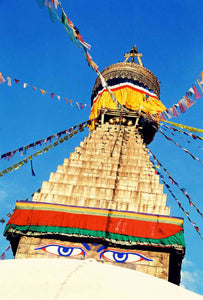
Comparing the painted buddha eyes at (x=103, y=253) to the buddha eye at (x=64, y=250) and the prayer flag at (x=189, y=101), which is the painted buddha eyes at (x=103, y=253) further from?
the prayer flag at (x=189, y=101)

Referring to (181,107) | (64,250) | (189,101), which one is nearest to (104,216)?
(64,250)

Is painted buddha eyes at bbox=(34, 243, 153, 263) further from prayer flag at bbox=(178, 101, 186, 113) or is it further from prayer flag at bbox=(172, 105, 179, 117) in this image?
prayer flag at bbox=(172, 105, 179, 117)

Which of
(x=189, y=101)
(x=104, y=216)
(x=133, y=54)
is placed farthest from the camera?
(x=133, y=54)

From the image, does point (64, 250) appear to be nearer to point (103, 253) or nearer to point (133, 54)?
point (103, 253)

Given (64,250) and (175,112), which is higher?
(175,112)

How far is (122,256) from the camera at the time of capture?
34.8 ft

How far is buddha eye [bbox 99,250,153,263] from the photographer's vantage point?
34.4 ft

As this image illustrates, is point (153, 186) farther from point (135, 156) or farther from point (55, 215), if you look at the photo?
point (55, 215)

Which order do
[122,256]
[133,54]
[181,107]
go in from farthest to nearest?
[133,54] → [181,107] → [122,256]

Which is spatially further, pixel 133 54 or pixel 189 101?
pixel 133 54

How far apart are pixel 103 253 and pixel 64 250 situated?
119 cm

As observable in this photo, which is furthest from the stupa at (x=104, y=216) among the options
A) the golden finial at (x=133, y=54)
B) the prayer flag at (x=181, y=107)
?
the golden finial at (x=133, y=54)

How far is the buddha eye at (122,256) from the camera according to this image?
1049 centimetres

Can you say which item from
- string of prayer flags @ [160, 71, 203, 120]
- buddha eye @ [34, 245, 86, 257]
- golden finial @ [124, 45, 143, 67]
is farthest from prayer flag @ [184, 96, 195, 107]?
golden finial @ [124, 45, 143, 67]
